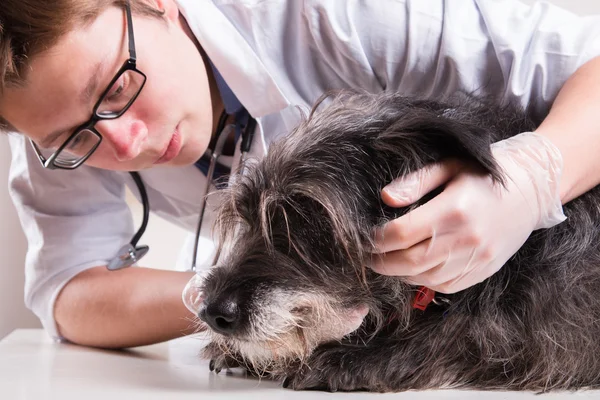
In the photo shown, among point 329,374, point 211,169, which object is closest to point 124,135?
point 211,169

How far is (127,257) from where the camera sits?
1.91 m

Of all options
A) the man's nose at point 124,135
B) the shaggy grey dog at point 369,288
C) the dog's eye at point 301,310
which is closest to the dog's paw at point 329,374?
the shaggy grey dog at point 369,288

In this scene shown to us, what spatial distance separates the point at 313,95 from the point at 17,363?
0.93 m

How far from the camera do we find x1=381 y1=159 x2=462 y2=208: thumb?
1176 millimetres

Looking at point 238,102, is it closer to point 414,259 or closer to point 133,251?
point 133,251

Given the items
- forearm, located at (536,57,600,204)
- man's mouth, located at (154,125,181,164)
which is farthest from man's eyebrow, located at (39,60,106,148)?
forearm, located at (536,57,600,204)

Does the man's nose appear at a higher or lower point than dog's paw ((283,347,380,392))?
higher

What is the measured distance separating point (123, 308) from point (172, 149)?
1.50ft

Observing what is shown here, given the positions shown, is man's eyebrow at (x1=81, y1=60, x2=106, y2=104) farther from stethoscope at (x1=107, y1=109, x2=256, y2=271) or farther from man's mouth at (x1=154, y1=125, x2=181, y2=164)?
stethoscope at (x1=107, y1=109, x2=256, y2=271)

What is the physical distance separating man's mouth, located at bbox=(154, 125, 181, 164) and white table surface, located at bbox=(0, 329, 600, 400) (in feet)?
1.54

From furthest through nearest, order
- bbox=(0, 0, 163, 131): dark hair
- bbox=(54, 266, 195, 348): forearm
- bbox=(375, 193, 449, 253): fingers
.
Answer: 1. bbox=(54, 266, 195, 348): forearm
2. bbox=(0, 0, 163, 131): dark hair
3. bbox=(375, 193, 449, 253): fingers

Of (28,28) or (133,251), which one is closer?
(28,28)

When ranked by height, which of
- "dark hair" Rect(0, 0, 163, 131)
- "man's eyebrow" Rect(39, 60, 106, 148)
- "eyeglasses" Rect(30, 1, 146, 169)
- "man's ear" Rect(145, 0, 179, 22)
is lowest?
"eyeglasses" Rect(30, 1, 146, 169)

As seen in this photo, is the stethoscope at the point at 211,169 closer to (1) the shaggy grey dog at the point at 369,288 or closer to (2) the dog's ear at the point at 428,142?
(1) the shaggy grey dog at the point at 369,288
